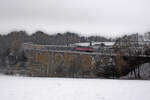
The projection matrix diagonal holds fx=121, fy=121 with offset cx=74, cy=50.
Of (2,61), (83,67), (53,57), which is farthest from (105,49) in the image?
(2,61)

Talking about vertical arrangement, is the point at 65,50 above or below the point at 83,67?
above

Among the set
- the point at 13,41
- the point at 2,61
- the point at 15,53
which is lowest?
the point at 2,61

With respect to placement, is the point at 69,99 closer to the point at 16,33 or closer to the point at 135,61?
the point at 135,61

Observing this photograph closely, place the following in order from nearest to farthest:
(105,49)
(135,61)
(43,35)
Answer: (135,61)
(105,49)
(43,35)

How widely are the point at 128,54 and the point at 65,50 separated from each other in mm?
5473

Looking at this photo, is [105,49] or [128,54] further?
[105,49]

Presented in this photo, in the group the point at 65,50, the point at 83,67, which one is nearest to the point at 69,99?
the point at 83,67

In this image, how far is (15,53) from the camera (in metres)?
10.7

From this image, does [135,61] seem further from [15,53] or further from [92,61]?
[15,53]

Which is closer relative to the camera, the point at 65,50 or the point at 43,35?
the point at 65,50

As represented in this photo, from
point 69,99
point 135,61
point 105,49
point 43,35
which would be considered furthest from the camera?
point 43,35

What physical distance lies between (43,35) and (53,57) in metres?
2.90

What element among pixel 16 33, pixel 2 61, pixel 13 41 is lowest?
pixel 2 61

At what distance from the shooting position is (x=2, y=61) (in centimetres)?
1069
